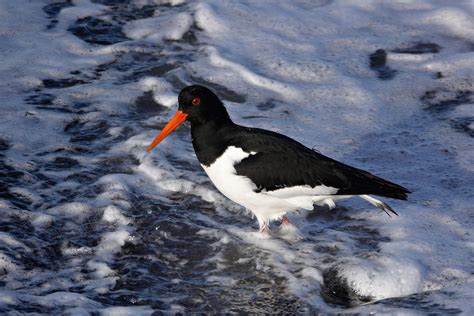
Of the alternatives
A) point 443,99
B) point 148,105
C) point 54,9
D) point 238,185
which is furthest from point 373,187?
point 54,9

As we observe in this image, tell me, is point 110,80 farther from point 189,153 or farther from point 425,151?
point 425,151

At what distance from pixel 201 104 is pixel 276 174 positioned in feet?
2.49

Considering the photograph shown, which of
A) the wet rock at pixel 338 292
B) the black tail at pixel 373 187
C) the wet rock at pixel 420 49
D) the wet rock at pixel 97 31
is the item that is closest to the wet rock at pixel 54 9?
the wet rock at pixel 97 31

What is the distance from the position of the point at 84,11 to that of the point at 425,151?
4231 mm

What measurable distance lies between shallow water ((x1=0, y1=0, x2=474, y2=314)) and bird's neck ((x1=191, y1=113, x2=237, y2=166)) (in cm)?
51

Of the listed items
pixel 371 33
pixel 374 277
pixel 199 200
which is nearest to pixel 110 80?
pixel 199 200

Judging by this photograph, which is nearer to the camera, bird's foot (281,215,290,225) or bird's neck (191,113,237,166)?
bird's neck (191,113,237,166)

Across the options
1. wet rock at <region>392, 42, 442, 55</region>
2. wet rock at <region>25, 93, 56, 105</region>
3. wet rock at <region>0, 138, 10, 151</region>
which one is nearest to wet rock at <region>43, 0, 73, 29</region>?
wet rock at <region>25, 93, 56, 105</region>

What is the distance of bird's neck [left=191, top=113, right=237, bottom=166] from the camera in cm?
558

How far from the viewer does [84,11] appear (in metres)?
8.95

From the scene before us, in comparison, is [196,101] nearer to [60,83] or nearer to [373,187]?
[373,187]

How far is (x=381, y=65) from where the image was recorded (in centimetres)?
816

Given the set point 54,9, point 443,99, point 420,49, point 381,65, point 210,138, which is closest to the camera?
point 210,138

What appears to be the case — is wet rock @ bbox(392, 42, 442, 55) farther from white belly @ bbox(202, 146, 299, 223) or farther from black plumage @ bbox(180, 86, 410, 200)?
white belly @ bbox(202, 146, 299, 223)
